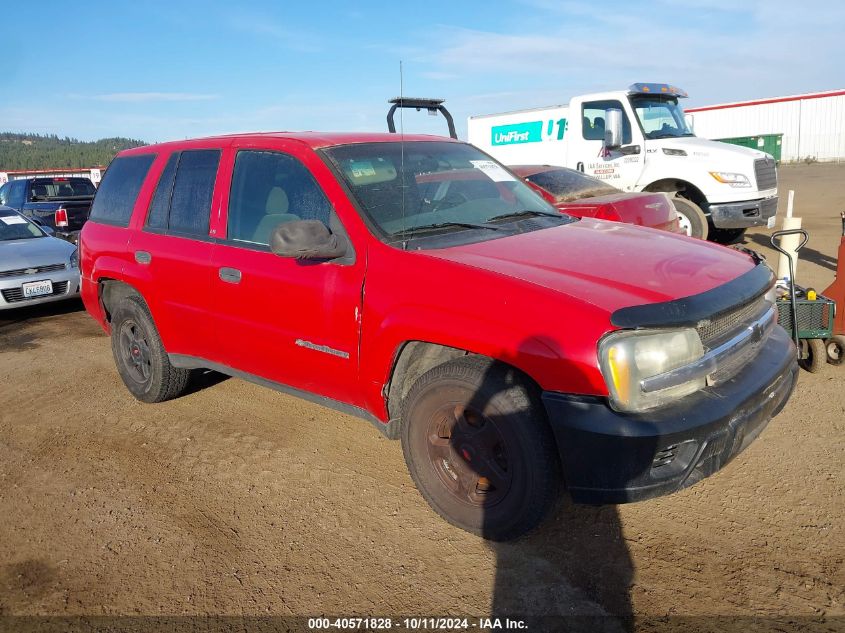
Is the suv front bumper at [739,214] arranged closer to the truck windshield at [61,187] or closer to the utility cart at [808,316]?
the utility cart at [808,316]

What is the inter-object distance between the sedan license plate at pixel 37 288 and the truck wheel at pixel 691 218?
8.38 m

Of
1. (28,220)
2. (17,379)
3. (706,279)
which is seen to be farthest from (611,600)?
(28,220)

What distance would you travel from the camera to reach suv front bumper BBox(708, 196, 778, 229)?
9.64 meters

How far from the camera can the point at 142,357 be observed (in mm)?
4824

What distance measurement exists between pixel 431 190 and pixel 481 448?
151 centimetres

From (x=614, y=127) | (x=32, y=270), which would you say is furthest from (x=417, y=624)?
(x=614, y=127)

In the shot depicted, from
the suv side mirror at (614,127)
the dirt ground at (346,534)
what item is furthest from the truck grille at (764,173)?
the dirt ground at (346,534)

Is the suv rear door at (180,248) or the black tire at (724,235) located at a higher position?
the suv rear door at (180,248)

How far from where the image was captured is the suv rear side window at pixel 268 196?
11.6 feet

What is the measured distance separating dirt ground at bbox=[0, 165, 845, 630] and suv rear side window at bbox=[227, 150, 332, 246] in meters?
1.37

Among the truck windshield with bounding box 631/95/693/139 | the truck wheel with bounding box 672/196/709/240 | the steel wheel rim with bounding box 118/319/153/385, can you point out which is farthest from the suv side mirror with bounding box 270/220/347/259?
the truck windshield with bounding box 631/95/693/139

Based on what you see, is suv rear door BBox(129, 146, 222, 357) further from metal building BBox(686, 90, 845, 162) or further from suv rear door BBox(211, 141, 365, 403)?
metal building BBox(686, 90, 845, 162)

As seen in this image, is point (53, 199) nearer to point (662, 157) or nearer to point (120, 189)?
point (120, 189)

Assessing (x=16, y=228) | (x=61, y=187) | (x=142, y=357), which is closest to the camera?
(x=142, y=357)
